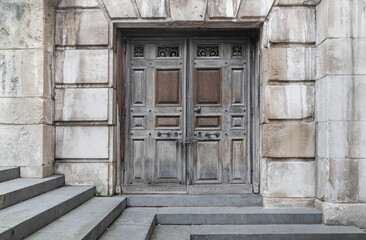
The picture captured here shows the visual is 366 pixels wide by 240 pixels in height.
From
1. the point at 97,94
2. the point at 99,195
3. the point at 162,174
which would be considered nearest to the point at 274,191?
the point at 162,174

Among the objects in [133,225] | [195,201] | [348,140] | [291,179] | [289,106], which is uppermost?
[289,106]

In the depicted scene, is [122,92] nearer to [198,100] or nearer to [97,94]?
[97,94]

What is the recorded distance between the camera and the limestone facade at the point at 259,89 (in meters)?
5.18

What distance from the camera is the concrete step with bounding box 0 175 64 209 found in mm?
4141

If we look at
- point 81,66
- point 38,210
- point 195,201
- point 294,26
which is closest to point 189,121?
point 195,201

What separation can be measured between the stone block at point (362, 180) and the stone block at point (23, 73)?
509 cm

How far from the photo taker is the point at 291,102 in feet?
18.6

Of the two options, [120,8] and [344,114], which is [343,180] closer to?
[344,114]

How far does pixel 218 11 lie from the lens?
581cm

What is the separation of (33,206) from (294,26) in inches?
189

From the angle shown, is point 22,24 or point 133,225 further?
point 22,24

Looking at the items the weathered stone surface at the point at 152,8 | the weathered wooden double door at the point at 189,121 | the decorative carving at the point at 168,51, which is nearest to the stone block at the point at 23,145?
the weathered wooden double door at the point at 189,121

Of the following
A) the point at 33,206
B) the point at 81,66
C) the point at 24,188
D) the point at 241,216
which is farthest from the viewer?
the point at 81,66

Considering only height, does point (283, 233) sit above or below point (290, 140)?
below
